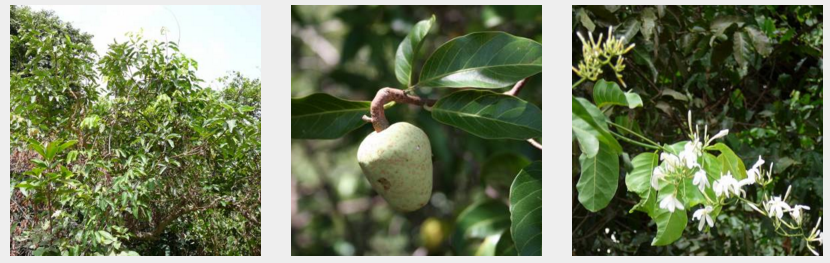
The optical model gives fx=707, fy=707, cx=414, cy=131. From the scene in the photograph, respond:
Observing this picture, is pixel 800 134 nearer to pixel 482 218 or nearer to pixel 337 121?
pixel 482 218

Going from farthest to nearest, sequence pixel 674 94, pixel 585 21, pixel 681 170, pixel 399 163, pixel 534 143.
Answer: pixel 674 94 → pixel 585 21 → pixel 534 143 → pixel 681 170 → pixel 399 163

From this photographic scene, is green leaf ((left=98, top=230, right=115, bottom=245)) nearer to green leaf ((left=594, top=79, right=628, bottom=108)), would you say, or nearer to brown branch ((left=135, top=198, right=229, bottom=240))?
brown branch ((left=135, top=198, right=229, bottom=240))

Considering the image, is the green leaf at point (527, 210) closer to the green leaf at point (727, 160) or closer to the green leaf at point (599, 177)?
the green leaf at point (599, 177)

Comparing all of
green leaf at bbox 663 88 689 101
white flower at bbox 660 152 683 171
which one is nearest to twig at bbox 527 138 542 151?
white flower at bbox 660 152 683 171

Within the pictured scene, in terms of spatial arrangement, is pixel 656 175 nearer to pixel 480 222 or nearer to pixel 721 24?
pixel 480 222

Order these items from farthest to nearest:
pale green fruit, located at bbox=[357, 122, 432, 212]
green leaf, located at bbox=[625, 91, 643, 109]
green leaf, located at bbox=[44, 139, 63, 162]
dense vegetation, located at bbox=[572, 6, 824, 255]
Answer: green leaf, located at bbox=[44, 139, 63, 162], dense vegetation, located at bbox=[572, 6, 824, 255], green leaf, located at bbox=[625, 91, 643, 109], pale green fruit, located at bbox=[357, 122, 432, 212]

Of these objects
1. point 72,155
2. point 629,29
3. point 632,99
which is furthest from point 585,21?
point 72,155
